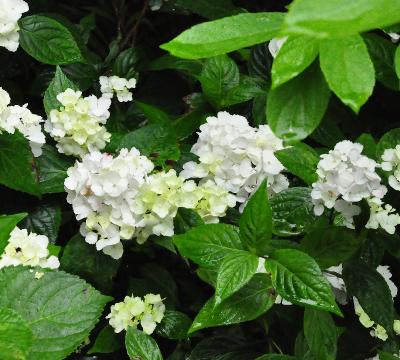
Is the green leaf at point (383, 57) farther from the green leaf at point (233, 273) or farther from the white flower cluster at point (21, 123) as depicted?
the white flower cluster at point (21, 123)

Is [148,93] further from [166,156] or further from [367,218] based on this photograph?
[367,218]

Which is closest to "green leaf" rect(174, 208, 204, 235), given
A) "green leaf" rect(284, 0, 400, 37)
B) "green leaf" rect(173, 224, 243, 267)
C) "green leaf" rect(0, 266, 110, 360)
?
"green leaf" rect(173, 224, 243, 267)

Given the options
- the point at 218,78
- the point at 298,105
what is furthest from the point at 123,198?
the point at 298,105

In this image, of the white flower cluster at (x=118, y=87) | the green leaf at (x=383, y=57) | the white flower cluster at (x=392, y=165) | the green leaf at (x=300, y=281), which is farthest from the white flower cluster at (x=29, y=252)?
the green leaf at (x=383, y=57)

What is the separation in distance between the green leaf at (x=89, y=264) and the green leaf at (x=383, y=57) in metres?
0.68

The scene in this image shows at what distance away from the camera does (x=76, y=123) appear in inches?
57.6

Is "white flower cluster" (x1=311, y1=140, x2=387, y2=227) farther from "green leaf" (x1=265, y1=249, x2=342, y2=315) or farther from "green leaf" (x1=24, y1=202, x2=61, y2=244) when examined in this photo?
"green leaf" (x1=24, y1=202, x2=61, y2=244)

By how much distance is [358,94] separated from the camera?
55cm

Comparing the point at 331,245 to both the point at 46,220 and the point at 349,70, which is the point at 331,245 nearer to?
the point at 46,220

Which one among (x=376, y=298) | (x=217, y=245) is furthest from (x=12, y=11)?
(x=376, y=298)

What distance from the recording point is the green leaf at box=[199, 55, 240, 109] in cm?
164

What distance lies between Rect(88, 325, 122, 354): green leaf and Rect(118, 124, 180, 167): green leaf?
0.37m

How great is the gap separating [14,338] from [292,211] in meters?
0.68

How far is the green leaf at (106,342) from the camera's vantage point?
1.39 meters
